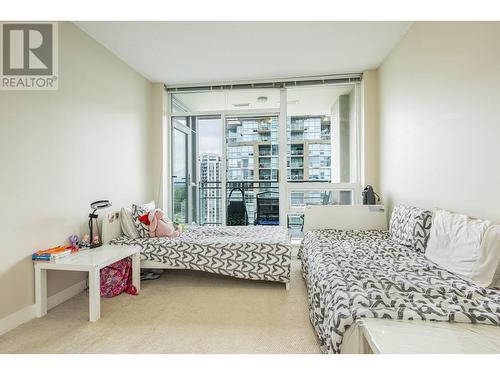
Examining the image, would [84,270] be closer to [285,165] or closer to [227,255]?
[227,255]

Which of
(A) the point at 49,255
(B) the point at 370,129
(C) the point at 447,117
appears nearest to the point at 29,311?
(A) the point at 49,255

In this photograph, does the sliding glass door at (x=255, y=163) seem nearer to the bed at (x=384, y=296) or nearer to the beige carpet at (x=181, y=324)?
the beige carpet at (x=181, y=324)

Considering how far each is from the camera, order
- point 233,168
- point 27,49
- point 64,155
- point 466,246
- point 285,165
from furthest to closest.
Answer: point 233,168 → point 285,165 → point 64,155 → point 27,49 → point 466,246

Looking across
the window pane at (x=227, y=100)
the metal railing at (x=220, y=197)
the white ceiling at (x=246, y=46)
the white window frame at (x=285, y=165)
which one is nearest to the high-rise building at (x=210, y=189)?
the metal railing at (x=220, y=197)

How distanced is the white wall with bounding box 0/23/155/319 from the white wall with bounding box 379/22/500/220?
330cm

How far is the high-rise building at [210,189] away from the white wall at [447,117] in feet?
8.29

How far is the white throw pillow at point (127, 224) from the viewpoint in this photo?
10.3ft

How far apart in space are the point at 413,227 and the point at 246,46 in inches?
99.0

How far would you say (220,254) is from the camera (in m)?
2.88

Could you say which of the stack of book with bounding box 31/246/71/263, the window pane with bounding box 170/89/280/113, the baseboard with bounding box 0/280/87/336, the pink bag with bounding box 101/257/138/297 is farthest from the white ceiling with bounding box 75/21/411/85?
the baseboard with bounding box 0/280/87/336

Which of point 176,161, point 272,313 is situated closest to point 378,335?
point 272,313

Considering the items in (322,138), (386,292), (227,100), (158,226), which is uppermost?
(227,100)
